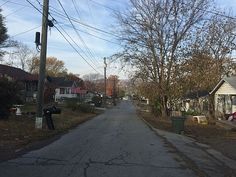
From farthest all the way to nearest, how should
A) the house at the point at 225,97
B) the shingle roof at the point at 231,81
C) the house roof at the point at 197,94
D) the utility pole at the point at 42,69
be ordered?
the house roof at the point at 197,94 < the house at the point at 225,97 < the shingle roof at the point at 231,81 < the utility pole at the point at 42,69

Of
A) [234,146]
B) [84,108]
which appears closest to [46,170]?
[234,146]

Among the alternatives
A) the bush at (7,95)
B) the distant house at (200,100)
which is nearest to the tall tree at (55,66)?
the distant house at (200,100)

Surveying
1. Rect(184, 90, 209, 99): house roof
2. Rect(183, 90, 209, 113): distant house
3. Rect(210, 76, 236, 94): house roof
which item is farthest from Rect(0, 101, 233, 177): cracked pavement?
Rect(183, 90, 209, 113): distant house

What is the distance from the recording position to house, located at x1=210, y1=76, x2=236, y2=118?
1596 inches

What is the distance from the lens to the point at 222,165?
1362 centimetres

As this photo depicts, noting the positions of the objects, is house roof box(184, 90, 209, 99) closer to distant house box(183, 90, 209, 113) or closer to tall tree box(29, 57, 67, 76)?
distant house box(183, 90, 209, 113)

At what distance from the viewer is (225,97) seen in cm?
4581

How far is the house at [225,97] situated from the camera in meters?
40.5

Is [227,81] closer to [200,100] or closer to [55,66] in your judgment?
[200,100]

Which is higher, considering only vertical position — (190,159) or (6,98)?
(6,98)

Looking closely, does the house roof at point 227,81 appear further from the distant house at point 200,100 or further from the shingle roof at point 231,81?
the distant house at point 200,100

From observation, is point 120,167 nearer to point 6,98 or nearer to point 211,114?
point 6,98

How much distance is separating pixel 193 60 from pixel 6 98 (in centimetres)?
2171

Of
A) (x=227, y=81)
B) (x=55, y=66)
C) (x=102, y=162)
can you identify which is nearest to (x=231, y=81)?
(x=227, y=81)
